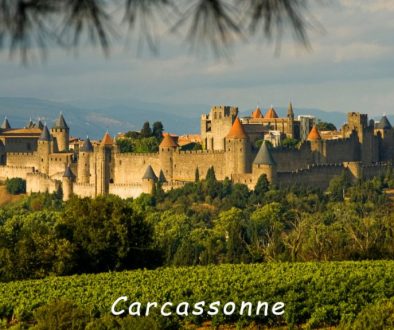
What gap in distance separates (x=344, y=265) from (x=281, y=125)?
131 feet

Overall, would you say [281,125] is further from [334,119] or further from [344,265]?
[334,119]

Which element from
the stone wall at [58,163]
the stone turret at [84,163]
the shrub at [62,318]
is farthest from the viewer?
the stone wall at [58,163]

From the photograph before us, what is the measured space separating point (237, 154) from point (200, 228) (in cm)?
736

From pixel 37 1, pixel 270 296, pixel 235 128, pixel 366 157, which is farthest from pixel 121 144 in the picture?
pixel 37 1

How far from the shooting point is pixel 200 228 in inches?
Result: 1956

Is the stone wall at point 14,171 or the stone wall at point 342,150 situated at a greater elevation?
the stone wall at point 342,150

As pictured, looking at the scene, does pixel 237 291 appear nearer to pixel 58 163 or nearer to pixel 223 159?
pixel 223 159

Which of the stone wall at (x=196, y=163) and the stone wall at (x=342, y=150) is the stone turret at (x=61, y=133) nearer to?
the stone wall at (x=196, y=163)

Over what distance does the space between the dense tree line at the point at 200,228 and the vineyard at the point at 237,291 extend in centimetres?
449

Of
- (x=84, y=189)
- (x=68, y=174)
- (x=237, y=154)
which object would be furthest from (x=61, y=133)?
(x=237, y=154)

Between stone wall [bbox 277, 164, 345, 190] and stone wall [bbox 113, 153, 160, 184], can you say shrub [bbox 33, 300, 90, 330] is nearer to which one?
stone wall [bbox 277, 164, 345, 190]

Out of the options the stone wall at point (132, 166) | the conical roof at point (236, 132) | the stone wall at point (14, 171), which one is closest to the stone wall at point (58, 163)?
the stone wall at point (14, 171)

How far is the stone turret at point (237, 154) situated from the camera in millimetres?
55781

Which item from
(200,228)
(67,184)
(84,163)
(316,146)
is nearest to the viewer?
(200,228)
